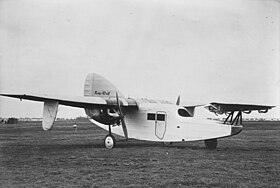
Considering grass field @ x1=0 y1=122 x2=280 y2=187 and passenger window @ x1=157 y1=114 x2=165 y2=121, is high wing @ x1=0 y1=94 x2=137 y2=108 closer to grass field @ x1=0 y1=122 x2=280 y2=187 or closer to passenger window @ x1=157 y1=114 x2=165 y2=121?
passenger window @ x1=157 y1=114 x2=165 y2=121

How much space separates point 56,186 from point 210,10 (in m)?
9.35

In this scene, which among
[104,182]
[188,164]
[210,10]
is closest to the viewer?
[104,182]

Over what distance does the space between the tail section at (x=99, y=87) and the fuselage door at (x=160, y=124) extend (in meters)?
3.44

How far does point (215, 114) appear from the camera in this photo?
17.4 m

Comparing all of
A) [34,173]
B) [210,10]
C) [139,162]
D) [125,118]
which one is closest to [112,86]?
[125,118]

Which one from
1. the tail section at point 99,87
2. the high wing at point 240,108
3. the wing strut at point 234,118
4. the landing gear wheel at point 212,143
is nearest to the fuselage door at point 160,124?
the landing gear wheel at point 212,143

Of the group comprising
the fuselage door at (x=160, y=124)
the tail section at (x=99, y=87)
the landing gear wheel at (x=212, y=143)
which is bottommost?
the landing gear wheel at (x=212, y=143)

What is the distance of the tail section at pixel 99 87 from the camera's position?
19.0m

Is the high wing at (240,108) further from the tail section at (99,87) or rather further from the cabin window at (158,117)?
the tail section at (99,87)

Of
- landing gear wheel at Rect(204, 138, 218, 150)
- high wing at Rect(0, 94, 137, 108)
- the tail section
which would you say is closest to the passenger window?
high wing at Rect(0, 94, 137, 108)

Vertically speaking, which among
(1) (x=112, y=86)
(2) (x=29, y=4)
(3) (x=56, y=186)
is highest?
(2) (x=29, y=4)

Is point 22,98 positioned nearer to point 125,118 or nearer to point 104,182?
point 125,118

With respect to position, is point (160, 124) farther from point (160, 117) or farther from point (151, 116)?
point (151, 116)

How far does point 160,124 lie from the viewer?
16031 millimetres
